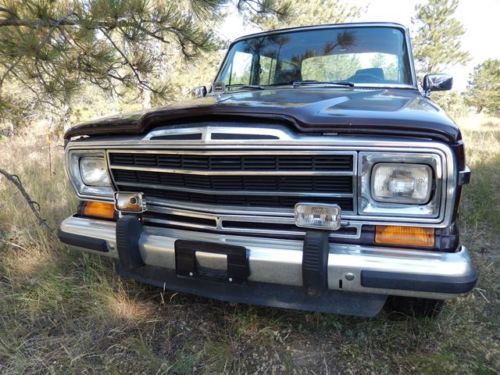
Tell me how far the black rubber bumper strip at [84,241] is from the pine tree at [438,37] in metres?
31.5

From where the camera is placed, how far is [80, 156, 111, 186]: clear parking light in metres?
2.21

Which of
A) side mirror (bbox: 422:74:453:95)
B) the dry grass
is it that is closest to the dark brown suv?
the dry grass

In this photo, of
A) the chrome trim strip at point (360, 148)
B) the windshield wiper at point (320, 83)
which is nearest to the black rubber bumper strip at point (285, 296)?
the chrome trim strip at point (360, 148)

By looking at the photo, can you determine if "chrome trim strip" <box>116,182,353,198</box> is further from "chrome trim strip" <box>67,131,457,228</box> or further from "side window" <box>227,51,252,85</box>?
"side window" <box>227,51,252,85</box>

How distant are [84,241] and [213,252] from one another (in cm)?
86

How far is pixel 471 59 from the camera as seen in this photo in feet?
101

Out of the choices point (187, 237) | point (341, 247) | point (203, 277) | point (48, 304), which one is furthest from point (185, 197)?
point (48, 304)

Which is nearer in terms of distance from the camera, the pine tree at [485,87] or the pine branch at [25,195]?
the pine branch at [25,195]

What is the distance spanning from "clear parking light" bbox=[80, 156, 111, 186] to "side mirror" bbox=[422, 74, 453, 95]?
7.69 feet

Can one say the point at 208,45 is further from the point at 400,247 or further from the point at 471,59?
the point at 471,59

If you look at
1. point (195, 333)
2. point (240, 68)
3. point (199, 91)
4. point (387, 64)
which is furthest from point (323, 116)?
point (199, 91)

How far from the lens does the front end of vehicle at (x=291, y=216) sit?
153cm

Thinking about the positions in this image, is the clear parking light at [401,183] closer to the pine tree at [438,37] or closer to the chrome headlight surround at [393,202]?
the chrome headlight surround at [393,202]

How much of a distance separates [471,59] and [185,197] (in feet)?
117
